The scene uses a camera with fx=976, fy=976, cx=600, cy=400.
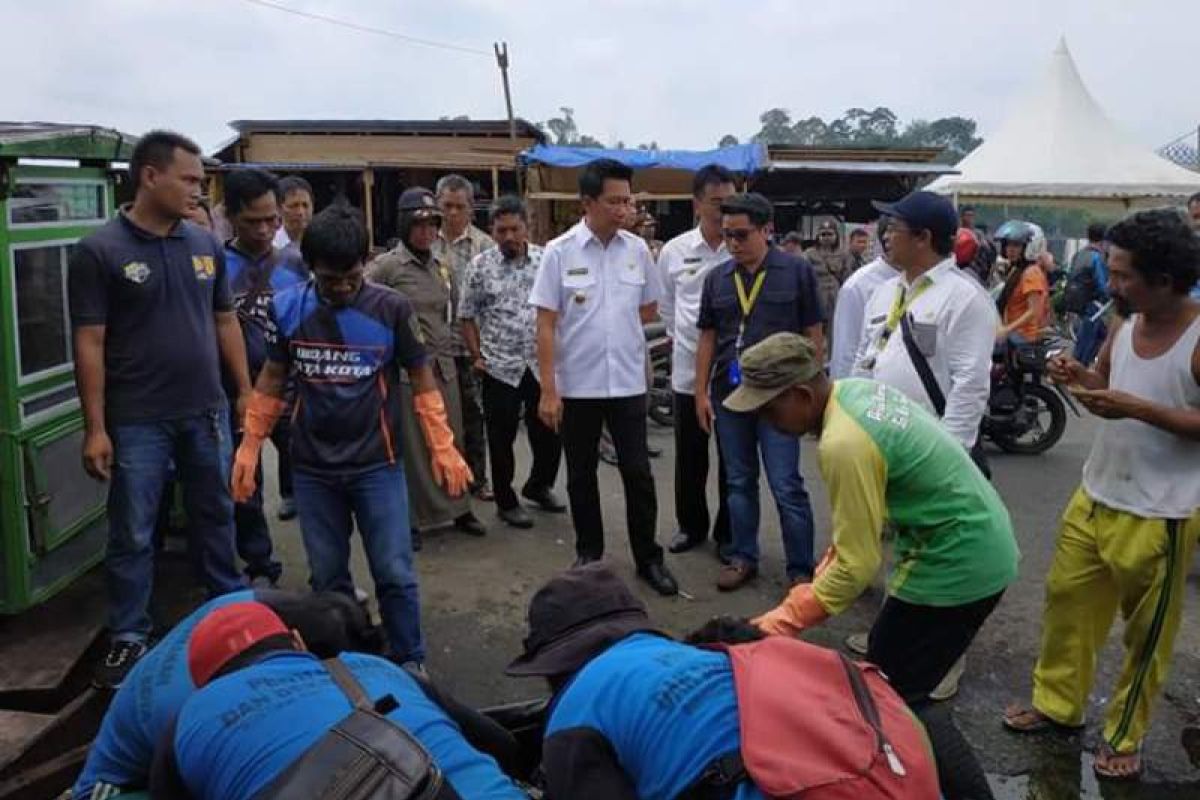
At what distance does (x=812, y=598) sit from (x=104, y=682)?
2.54m

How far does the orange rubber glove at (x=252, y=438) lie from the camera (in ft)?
11.3

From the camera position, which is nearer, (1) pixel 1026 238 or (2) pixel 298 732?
(2) pixel 298 732

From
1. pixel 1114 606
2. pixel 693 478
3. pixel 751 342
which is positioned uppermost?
pixel 751 342

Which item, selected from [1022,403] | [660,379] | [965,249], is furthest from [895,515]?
[660,379]

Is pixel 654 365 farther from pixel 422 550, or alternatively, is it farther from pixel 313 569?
pixel 313 569

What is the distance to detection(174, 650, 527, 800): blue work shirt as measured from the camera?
5.35 ft

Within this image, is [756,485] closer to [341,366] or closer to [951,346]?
[951,346]

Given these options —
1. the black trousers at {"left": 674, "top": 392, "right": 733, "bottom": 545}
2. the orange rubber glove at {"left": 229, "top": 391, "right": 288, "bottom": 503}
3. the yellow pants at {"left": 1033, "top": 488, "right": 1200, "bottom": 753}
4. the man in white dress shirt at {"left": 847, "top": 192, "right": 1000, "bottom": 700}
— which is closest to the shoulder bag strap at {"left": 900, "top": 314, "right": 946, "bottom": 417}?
the man in white dress shirt at {"left": 847, "top": 192, "right": 1000, "bottom": 700}

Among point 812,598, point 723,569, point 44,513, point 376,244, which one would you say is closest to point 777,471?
point 723,569

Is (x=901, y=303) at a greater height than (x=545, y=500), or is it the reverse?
(x=901, y=303)

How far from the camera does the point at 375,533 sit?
11.4ft

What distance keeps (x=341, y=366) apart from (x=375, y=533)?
23.9 inches

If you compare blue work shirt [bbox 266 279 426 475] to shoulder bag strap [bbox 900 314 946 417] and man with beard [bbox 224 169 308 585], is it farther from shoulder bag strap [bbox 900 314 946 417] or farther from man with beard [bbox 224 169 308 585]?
shoulder bag strap [bbox 900 314 946 417]

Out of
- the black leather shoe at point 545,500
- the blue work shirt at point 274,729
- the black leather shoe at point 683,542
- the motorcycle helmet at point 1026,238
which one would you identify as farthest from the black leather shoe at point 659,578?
the motorcycle helmet at point 1026,238
